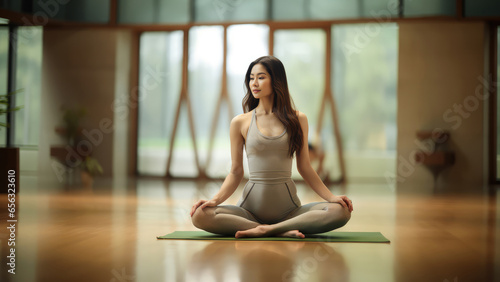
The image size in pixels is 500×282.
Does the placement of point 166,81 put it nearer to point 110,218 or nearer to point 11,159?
point 11,159

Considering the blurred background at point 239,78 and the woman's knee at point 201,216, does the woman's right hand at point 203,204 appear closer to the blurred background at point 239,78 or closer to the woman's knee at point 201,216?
the woman's knee at point 201,216

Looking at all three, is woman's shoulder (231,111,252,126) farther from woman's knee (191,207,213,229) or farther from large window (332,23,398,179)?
large window (332,23,398,179)

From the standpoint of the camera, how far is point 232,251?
8.29 feet

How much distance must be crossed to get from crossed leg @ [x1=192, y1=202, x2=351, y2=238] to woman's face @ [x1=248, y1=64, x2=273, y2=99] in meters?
0.63

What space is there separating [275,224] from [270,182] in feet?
0.73

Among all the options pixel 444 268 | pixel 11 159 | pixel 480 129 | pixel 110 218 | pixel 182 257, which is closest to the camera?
pixel 444 268

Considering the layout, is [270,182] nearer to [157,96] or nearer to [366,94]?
[366,94]

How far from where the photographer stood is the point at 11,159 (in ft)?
18.0

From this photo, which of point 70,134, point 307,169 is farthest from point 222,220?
point 70,134

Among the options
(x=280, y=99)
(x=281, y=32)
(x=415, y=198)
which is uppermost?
(x=281, y=32)

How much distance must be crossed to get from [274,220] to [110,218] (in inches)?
55.6

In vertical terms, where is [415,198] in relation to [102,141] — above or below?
below

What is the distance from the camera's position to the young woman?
2.85m

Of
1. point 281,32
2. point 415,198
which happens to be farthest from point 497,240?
point 281,32
